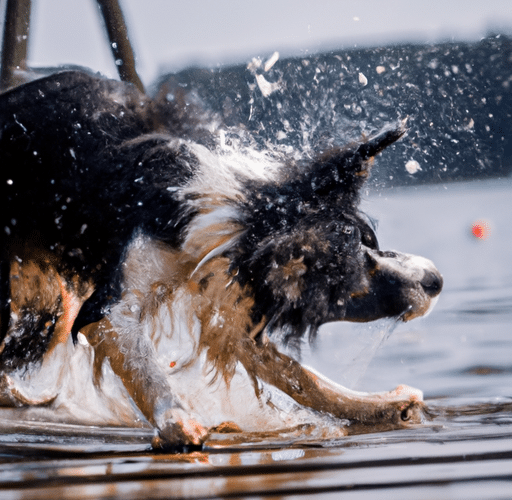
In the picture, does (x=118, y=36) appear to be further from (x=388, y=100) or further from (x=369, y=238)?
(x=369, y=238)

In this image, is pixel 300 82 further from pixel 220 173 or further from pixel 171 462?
pixel 171 462

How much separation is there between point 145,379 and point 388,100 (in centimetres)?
173

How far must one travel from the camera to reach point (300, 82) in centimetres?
273

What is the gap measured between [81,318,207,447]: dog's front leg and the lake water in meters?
0.08

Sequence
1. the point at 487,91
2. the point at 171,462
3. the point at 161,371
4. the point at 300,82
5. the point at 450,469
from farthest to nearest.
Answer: the point at 487,91, the point at 300,82, the point at 161,371, the point at 171,462, the point at 450,469

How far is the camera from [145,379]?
2.00 meters

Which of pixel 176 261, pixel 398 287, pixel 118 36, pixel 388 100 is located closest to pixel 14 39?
pixel 118 36

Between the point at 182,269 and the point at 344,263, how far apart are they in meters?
0.61

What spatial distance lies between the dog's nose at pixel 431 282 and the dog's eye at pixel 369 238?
21 cm

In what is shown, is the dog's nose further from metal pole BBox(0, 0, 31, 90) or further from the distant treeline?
metal pole BBox(0, 0, 31, 90)

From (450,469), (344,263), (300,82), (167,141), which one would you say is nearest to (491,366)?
(344,263)

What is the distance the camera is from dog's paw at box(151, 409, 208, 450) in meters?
1.78

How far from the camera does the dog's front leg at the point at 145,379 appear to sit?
5.91 ft

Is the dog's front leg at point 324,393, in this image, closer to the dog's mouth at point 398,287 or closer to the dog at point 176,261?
the dog at point 176,261
